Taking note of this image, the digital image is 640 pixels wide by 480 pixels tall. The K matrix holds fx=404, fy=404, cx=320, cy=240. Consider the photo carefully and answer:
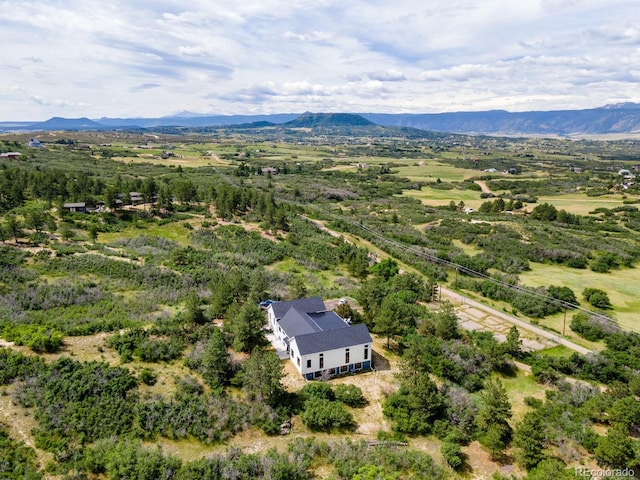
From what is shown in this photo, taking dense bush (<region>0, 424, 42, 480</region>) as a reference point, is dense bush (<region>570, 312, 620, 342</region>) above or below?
below

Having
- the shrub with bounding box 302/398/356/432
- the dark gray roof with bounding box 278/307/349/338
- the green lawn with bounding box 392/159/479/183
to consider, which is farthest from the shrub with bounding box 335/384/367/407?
the green lawn with bounding box 392/159/479/183

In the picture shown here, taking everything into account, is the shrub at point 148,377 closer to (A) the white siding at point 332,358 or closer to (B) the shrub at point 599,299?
(A) the white siding at point 332,358

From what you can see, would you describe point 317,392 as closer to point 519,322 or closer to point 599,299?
point 519,322

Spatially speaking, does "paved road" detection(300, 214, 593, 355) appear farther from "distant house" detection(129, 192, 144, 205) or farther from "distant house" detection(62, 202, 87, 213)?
"distant house" detection(62, 202, 87, 213)

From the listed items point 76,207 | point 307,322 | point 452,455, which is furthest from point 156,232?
point 452,455

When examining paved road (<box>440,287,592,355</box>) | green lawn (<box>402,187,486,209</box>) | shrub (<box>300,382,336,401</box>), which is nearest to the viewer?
shrub (<box>300,382,336,401</box>)

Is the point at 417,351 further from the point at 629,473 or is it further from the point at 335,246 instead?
the point at 335,246

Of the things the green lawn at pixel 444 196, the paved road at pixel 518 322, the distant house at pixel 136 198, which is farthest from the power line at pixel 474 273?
the green lawn at pixel 444 196
